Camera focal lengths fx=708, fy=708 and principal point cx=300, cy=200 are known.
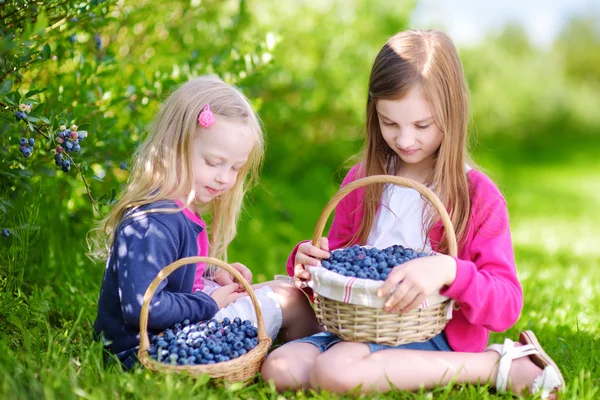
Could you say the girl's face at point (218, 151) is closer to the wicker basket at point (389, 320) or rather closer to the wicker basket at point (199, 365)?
the wicker basket at point (199, 365)

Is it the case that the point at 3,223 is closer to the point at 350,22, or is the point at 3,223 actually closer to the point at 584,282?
the point at 584,282

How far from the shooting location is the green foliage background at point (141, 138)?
2377mm

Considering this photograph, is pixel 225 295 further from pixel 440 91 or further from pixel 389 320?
pixel 440 91

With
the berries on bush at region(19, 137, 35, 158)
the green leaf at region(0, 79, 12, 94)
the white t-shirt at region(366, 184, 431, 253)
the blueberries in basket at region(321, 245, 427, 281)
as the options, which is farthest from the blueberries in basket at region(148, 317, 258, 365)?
the green leaf at region(0, 79, 12, 94)

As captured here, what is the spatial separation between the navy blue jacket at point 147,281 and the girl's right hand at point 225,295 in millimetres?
172

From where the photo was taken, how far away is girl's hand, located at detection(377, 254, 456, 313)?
213cm

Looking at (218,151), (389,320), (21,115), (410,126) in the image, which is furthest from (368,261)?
(21,115)

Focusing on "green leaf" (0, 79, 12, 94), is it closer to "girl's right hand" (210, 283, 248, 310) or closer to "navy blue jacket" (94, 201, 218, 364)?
"navy blue jacket" (94, 201, 218, 364)

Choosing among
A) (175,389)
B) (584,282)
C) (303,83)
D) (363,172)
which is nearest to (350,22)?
(303,83)

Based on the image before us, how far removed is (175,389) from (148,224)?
59cm

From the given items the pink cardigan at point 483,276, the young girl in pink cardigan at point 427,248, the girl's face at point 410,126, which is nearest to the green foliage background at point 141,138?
the young girl in pink cardigan at point 427,248

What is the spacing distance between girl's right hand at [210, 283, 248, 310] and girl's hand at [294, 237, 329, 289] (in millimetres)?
289

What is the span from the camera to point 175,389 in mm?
2061

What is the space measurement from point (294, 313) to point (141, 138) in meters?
1.04
